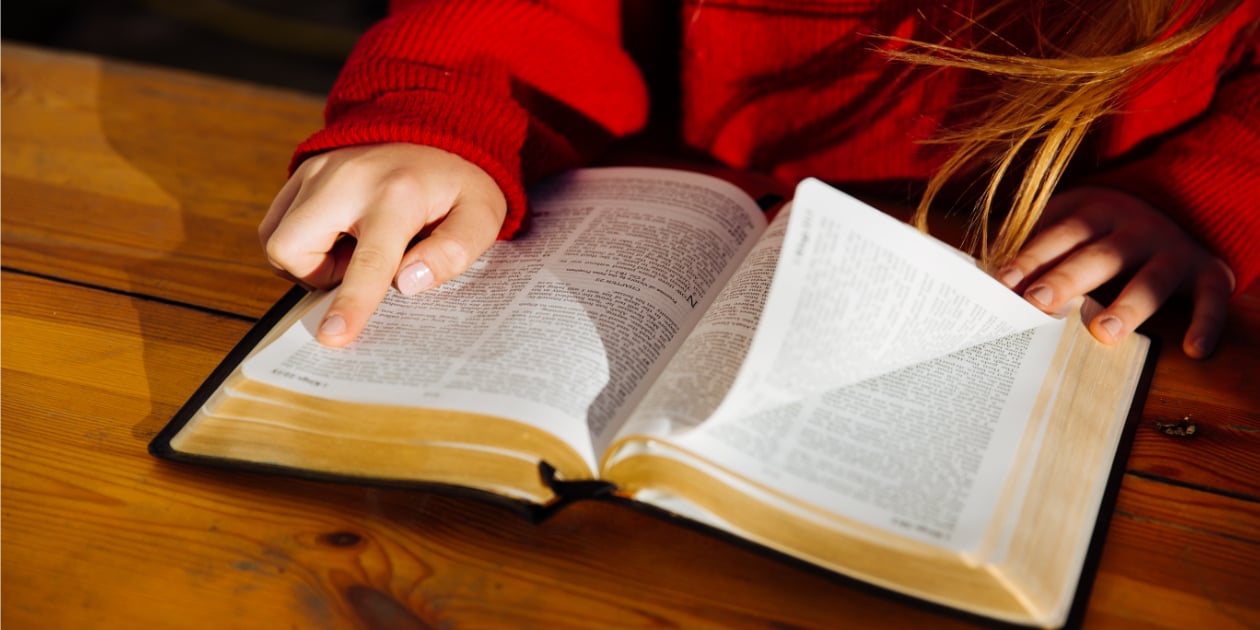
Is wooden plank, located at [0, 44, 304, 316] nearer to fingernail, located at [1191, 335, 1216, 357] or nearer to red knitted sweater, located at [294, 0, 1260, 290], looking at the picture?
red knitted sweater, located at [294, 0, 1260, 290]

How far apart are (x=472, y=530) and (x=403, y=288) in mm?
166

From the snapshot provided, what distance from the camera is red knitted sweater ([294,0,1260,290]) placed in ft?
2.04

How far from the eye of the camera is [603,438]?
450mm

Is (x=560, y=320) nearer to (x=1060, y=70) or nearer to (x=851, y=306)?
(x=851, y=306)

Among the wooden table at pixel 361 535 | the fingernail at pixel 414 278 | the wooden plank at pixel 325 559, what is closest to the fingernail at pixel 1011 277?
the wooden table at pixel 361 535

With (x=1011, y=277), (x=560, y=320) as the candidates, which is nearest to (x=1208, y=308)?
(x=1011, y=277)

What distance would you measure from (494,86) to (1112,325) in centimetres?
46

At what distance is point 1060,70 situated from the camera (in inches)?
22.1

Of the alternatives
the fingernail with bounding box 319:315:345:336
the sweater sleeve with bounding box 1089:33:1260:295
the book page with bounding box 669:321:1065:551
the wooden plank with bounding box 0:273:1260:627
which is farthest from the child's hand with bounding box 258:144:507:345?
the sweater sleeve with bounding box 1089:33:1260:295

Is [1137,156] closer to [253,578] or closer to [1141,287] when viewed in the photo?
[1141,287]

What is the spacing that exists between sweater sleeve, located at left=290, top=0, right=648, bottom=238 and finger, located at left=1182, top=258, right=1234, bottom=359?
1.45 feet

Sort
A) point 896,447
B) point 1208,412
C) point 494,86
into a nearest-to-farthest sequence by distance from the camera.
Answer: point 896,447 < point 1208,412 < point 494,86

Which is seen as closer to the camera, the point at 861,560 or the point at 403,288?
the point at 861,560

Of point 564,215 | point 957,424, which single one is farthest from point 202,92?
point 957,424
